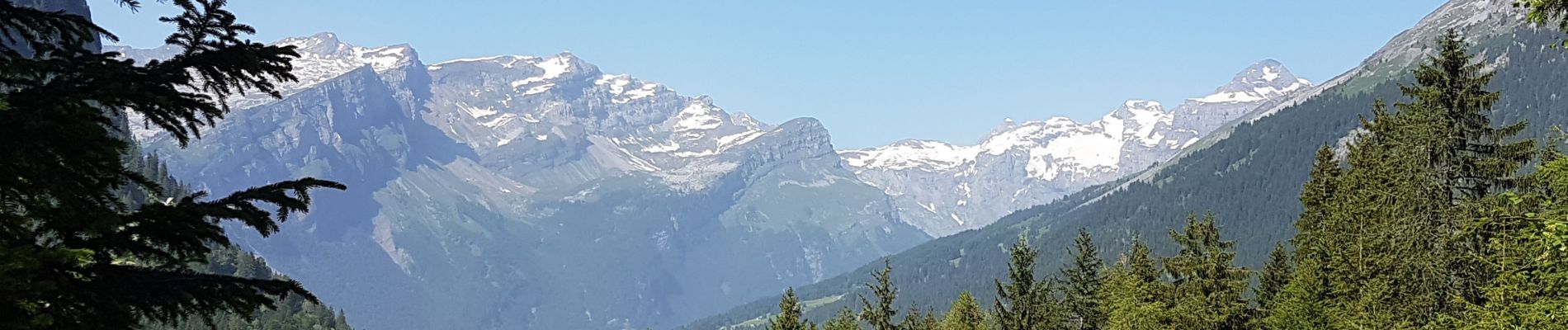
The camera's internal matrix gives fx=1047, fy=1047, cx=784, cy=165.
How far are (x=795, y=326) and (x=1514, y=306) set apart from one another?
95.5 ft

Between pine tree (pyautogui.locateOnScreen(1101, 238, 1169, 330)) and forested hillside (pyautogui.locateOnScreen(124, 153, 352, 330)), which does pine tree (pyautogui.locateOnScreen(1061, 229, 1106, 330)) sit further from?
forested hillside (pyautogui.locateOnScreen(124, 153, 352, 330))

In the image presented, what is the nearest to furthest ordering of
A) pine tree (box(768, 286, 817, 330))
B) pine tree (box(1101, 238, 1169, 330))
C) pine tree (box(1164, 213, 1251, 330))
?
pine tree (box(1164, 213, 1251, 330)) < pine tree (box(1101, 238, 1169, 330)) < pine tree (box(768, 286, 817, 330))

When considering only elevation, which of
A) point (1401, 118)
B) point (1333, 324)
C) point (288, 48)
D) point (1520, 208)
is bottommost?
point (1333, 324)

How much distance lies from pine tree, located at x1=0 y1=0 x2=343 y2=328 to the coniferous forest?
0.02 meters

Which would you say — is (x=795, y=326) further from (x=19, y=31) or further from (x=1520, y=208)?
(x=19, y=31)

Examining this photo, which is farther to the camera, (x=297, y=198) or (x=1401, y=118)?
(x=1401, y=118)

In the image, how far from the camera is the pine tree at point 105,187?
8570 mm

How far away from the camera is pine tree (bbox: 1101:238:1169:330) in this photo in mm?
41344

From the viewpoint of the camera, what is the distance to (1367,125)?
3819 centimetres

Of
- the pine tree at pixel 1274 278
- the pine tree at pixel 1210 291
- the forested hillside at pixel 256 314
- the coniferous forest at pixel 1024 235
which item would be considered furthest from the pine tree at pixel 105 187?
the forested hillside at pixel 256 314

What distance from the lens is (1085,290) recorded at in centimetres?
5394

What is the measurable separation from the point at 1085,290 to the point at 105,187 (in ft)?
164

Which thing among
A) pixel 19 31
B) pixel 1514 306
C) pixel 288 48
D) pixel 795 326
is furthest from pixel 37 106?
pixel 795 326

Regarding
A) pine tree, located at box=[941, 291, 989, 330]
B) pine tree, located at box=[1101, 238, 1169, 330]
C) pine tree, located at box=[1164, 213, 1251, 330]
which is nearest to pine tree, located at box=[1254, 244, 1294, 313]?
pine tree, located at box=[1101, 238, 1169, 330]
